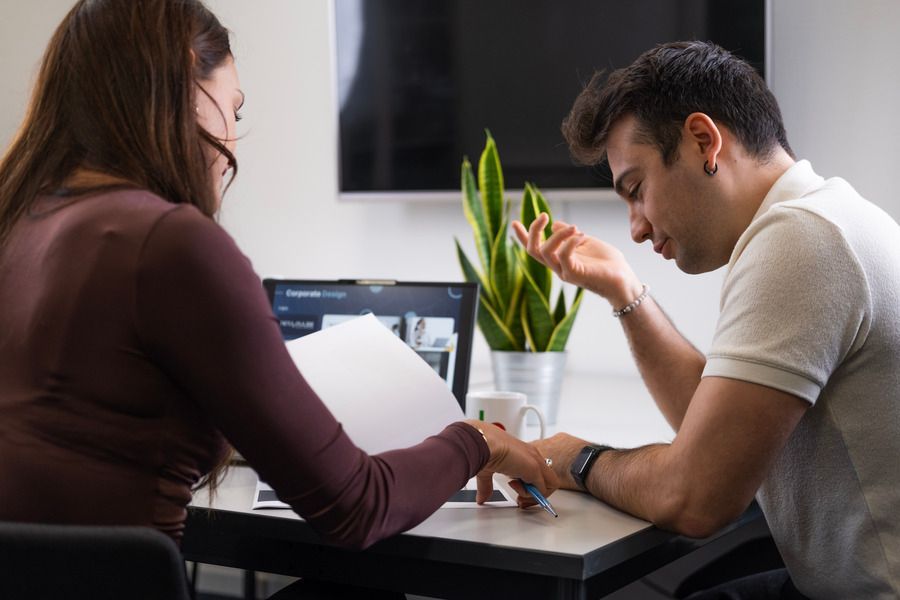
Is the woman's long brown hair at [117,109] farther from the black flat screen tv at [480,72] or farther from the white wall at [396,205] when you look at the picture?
the white wall at [396,205]

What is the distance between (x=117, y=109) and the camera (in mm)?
1050

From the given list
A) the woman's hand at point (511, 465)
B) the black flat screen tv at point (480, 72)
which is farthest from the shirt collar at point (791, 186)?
the black flat screen tv at point (480, 72)

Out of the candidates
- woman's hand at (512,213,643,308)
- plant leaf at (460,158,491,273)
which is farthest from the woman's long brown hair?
plant leaf at (460,158,491,273)

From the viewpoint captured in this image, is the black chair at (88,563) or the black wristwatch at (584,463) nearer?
the black chair at (88,563)

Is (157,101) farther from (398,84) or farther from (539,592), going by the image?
(398,84)

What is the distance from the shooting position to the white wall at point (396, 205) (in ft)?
7.95

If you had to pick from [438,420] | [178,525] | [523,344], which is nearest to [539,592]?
[438,420]

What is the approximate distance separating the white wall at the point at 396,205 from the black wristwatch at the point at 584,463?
1.28 meters

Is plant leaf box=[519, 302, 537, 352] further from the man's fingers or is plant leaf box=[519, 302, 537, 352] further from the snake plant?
the man's fingers

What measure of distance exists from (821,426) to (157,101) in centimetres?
88

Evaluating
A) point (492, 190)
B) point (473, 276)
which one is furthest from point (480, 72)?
point (473, 276)

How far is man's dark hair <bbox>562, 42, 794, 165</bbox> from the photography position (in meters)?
1.46

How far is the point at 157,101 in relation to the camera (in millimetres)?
1057

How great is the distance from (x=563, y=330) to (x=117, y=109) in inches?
45.1
